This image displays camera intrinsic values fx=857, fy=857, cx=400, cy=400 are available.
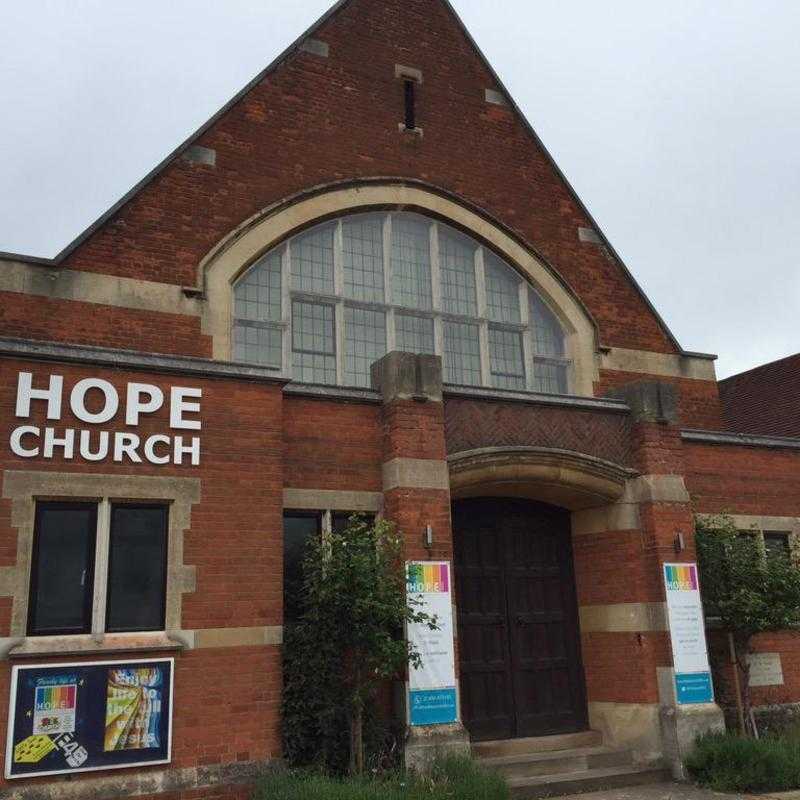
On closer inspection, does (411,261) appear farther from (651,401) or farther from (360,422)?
(651,401)

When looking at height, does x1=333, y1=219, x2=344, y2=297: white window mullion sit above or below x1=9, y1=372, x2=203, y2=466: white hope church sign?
above

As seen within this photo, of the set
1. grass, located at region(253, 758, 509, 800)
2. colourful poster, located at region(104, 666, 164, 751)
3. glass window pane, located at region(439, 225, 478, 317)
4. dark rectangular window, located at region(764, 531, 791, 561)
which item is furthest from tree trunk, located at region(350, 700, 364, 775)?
dark rectangular window, located at region(764, 531, 791, 561)

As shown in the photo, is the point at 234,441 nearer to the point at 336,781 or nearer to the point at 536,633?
the point at 336,781

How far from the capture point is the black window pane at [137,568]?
8.52 meters

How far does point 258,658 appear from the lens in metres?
8.85

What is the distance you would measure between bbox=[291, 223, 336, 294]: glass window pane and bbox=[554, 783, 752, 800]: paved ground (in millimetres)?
7670

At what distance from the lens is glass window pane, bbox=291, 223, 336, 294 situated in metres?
12.9

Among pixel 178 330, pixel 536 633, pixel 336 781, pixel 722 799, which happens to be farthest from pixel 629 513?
pixel 178 330

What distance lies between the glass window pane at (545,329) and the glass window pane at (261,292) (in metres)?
4.51

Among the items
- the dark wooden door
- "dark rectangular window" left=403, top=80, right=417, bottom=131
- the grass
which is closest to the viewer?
the grass

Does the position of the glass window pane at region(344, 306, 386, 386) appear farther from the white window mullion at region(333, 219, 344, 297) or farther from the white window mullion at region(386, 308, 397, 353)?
the white window mullion at region(333, 219, 344, 297)

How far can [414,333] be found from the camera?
13.5m

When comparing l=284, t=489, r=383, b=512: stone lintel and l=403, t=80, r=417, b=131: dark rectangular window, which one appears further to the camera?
l=403, t=80, r=417, b=131: dark rectangular window

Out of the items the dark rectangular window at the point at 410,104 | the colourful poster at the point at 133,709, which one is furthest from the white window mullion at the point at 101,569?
the dark rectangular window at the point at 410,104
